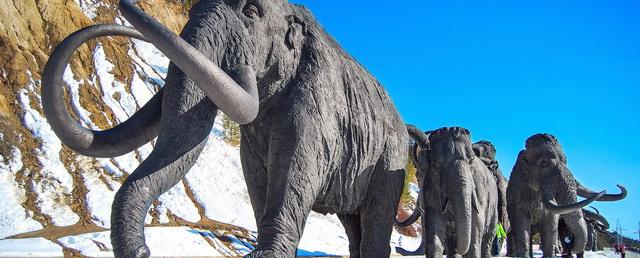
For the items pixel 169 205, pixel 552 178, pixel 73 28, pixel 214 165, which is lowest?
pixel 552 178

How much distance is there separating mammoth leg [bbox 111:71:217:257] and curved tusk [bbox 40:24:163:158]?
211mm

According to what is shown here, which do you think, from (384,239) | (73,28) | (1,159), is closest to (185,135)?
(384,239)

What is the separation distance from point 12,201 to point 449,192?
52.2 feet

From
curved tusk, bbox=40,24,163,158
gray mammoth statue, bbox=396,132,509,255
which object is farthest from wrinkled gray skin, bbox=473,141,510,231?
curved tusk, bbox=40,24,163,158

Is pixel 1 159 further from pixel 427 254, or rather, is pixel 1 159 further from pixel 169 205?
pixel 427 254

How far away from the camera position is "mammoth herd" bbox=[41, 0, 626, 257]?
286 centimetres

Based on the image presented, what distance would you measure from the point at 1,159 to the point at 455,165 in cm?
1805

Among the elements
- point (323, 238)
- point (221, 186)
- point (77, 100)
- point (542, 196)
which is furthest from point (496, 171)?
point (77, 100)

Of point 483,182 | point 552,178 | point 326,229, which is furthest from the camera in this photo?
point 326,229

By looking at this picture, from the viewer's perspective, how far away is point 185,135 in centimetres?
308

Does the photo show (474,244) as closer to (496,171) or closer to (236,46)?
(236,46)

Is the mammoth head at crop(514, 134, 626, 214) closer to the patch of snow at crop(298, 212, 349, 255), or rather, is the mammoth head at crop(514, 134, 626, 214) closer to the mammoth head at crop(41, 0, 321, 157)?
the mammoth head at crop(41, 0, 321, 157)

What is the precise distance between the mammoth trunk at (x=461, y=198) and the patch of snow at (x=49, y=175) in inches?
583

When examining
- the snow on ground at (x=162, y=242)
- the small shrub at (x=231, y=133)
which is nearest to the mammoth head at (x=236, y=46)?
the snow on ground at (x=162, y=242)
